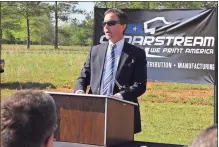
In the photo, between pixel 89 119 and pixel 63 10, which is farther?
pixel 63 10

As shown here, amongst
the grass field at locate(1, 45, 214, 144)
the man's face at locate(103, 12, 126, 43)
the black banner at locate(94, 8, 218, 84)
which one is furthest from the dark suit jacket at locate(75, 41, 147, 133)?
the black banner at locate(94, 8, 218, 84)

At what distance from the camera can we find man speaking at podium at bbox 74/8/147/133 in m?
3.89

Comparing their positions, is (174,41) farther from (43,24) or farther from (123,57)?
(43,24)

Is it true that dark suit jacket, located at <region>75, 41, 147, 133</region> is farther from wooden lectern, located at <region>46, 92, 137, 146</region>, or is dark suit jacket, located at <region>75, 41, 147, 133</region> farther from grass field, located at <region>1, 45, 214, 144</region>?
grass field, located at <region>1, 45, 214, 144</region>

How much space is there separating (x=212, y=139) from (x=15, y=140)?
26.4 inches

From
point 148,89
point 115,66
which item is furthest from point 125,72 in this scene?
point 148,89

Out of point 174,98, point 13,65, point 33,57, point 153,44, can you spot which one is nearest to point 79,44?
point 33,57

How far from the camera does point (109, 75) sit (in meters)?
3.91

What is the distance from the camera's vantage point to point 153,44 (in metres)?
6.95

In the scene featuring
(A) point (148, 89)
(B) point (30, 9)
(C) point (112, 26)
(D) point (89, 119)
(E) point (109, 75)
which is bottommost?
(A) point (148, 89)

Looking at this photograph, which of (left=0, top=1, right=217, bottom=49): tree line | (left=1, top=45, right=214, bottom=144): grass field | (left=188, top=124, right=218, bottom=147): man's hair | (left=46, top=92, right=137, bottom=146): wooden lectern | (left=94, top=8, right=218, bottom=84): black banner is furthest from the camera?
(left=0, top=1, right=217, bottom=49): tree line

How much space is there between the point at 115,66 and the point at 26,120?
7.24 ft

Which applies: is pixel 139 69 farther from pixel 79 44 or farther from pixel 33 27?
pixel 33 27

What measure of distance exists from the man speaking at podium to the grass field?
112 centimetres
